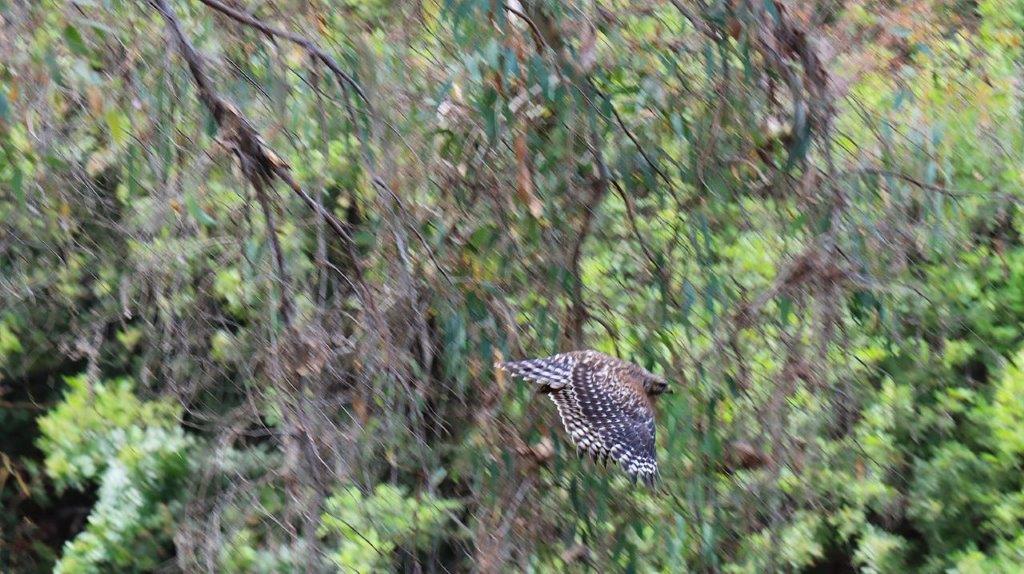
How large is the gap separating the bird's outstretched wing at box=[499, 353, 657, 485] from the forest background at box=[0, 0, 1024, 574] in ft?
0.23

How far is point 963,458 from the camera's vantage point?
179 inches

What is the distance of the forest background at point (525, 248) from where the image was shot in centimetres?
272

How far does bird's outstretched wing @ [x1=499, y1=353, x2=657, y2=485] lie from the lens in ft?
9.37

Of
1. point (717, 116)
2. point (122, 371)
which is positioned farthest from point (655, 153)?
point (122, 371)

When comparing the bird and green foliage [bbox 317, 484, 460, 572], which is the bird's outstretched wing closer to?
the bird

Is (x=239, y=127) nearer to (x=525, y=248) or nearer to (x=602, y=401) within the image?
(x=525, y=248)

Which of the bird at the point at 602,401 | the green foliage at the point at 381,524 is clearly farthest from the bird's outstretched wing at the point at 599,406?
the green foliage at the point at 381,524

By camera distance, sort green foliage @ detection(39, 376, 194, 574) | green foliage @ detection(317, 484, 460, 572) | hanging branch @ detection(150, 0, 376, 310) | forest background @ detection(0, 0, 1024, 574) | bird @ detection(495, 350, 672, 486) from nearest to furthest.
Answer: hanging branch @ detection(150, 0, 376, 310), forest background @ detection(0, 0, 1024, 574), bird @ detection(495, 350, 672, 486), green foliage @ detection(317, 484, 460, 572), green foliage @ detection(39, 376, 194, 574)

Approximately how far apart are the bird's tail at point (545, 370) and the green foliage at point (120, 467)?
252cm

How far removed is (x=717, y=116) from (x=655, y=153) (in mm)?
218

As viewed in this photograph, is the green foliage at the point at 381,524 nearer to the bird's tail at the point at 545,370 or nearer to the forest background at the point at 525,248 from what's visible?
the forest background at the point at 525,248

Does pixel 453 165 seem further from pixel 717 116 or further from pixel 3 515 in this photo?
pixel 3 515

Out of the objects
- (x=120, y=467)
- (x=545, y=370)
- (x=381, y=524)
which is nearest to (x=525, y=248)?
(x=545, y=370)

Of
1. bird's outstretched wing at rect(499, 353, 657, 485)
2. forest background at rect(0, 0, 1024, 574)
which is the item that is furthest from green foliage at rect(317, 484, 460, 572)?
bird's outstretched wing at rect(499, 353, 657, 485)
